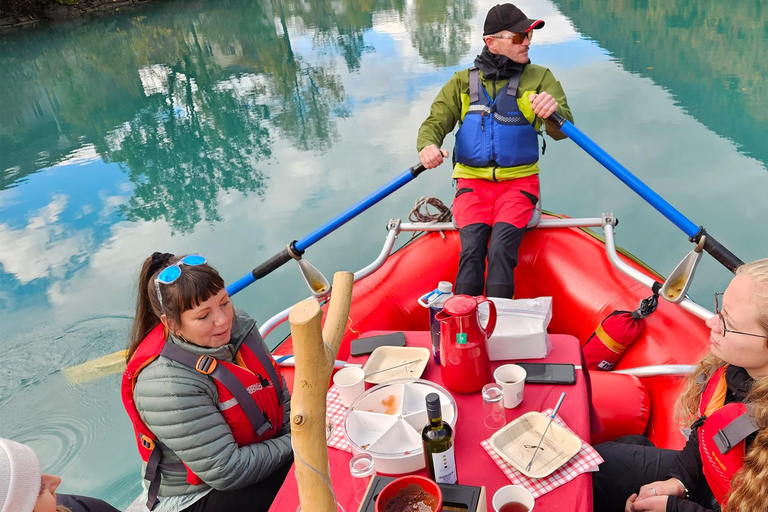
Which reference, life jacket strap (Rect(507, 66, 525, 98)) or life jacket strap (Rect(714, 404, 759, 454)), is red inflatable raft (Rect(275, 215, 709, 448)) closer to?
life jacket strap (Rect(714, 404, 759, 454))

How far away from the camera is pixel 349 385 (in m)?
1.47

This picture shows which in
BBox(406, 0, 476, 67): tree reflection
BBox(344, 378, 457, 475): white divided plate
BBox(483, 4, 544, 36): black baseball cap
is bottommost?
BBox(406, 0, 476, 67): tree reflection

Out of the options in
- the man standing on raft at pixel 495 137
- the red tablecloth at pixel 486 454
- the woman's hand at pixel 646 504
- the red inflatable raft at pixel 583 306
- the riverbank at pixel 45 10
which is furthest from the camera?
the riverbank at pixel 45 10

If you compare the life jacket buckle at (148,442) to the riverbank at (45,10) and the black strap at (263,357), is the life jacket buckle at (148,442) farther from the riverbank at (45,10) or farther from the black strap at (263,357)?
the riverbank at (45,10)

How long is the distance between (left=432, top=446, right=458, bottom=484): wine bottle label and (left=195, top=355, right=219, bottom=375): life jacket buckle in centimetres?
70

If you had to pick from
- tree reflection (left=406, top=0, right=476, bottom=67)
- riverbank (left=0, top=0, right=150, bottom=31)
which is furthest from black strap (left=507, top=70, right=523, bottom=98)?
riverbank (left=0, top=0, right=150, bottom=31)

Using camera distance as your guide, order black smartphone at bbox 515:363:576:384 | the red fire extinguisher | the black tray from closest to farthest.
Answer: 1. the black tray
2. black smartphone at bbox 515:363:576:384
3. the red fire extinguisher

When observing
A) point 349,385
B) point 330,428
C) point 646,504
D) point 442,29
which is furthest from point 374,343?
point 442,29

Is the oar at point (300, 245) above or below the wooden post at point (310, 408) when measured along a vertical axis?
below

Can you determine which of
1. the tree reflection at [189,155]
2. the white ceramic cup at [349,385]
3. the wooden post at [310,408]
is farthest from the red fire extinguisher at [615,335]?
the tree reflection at [189,155]

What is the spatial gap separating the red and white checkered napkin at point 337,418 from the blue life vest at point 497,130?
1.51 m

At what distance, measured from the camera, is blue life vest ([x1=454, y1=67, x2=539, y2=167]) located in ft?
8.49

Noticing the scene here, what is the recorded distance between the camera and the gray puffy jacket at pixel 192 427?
1.46 m

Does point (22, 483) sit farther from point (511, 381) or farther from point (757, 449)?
point (757, 449)
